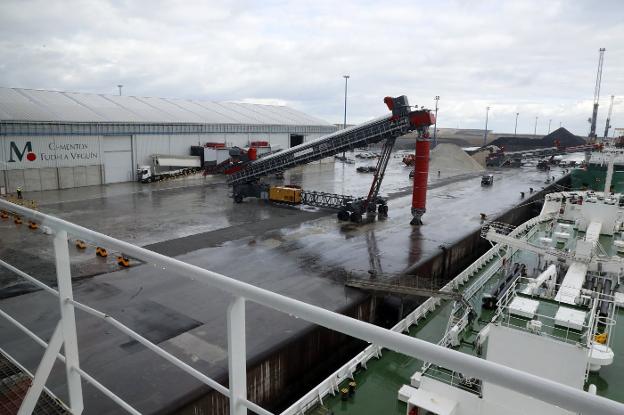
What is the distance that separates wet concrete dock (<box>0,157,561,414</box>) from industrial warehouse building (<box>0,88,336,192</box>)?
14.0 feet

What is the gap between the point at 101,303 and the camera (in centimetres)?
1798

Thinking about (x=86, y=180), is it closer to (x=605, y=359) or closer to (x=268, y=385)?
(x=268, y=385)

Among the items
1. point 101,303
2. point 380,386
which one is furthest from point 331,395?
point 101,303

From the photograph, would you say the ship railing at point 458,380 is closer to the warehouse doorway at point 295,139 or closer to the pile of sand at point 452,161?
the warehouse doorway at point 295,139

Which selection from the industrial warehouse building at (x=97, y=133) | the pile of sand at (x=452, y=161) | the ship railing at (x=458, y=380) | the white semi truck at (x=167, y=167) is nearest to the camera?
the ship railing at (x=458, y=380)

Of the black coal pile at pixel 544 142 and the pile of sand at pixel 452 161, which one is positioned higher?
the black coal pile at pixel 544 142

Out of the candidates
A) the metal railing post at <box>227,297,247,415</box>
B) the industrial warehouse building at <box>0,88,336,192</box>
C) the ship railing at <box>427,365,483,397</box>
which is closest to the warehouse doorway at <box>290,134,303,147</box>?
the industrial warehouse building at <box>0,88,336,192</box>

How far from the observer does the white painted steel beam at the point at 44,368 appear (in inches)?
140

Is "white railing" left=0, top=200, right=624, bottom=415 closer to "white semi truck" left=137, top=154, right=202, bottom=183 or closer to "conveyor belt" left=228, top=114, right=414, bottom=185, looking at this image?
"conveyor belt" left=228, top=114, right=414, bottom=185

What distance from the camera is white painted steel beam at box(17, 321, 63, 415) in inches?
140

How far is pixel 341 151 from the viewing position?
36.8 metres

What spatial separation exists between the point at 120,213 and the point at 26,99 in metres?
25.5

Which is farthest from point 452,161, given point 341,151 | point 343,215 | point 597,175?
point 343,215

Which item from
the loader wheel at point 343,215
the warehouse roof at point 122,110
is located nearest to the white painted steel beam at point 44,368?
the loader wheel at point 343,215
